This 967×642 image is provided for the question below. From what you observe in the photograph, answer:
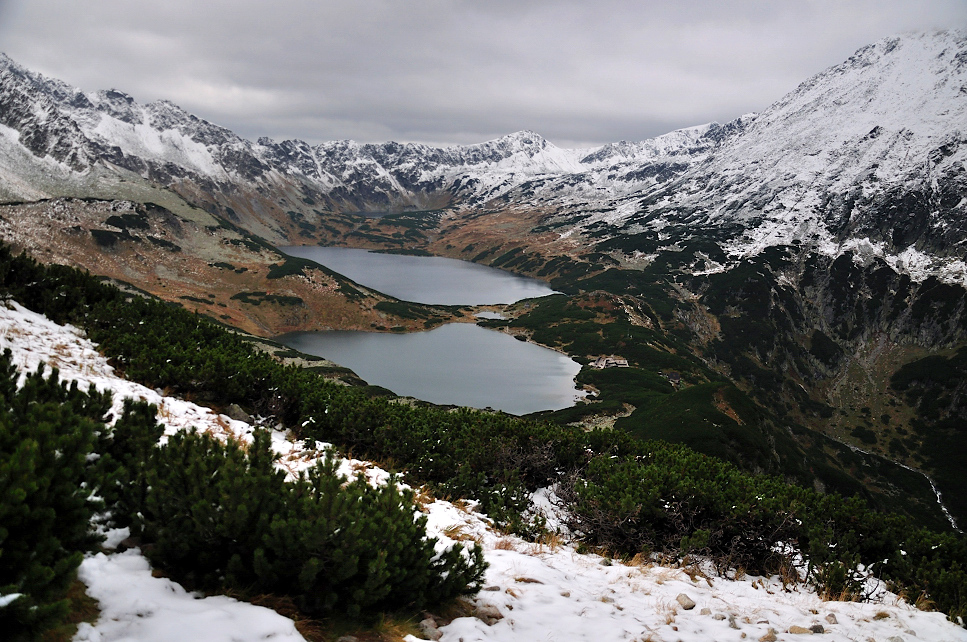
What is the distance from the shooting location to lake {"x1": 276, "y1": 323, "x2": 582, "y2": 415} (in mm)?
78250

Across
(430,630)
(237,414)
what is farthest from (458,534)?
(237,414)

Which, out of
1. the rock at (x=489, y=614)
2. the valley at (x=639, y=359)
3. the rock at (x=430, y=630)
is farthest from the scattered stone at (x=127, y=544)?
the valley at (x=639, y=359)

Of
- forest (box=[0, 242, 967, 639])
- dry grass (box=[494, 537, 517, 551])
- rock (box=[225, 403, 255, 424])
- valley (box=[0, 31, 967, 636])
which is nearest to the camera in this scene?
forest (box=[0, 242, 967, 639])

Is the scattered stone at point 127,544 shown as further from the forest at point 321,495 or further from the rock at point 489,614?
the rock at point 489,614

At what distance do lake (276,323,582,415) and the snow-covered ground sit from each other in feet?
201

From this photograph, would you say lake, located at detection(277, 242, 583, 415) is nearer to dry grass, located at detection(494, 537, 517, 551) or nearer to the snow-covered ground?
the snow-covered ground

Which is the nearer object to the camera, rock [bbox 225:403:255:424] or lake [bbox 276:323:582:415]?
rock [bbox 225:403:255:424]

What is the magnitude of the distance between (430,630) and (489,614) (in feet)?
3.35

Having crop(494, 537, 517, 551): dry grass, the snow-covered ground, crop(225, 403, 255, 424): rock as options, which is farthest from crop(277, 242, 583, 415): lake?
crop(494, 537, 517, 551): dry grass

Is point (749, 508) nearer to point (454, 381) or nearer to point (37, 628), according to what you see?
point (37, 628)

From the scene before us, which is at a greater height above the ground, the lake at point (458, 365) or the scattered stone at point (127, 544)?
the scattered stone at point (127, 544)

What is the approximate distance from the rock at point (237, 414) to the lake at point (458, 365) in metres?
59.7

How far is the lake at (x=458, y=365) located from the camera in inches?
3081

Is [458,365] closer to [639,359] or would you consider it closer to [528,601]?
[639,359]
